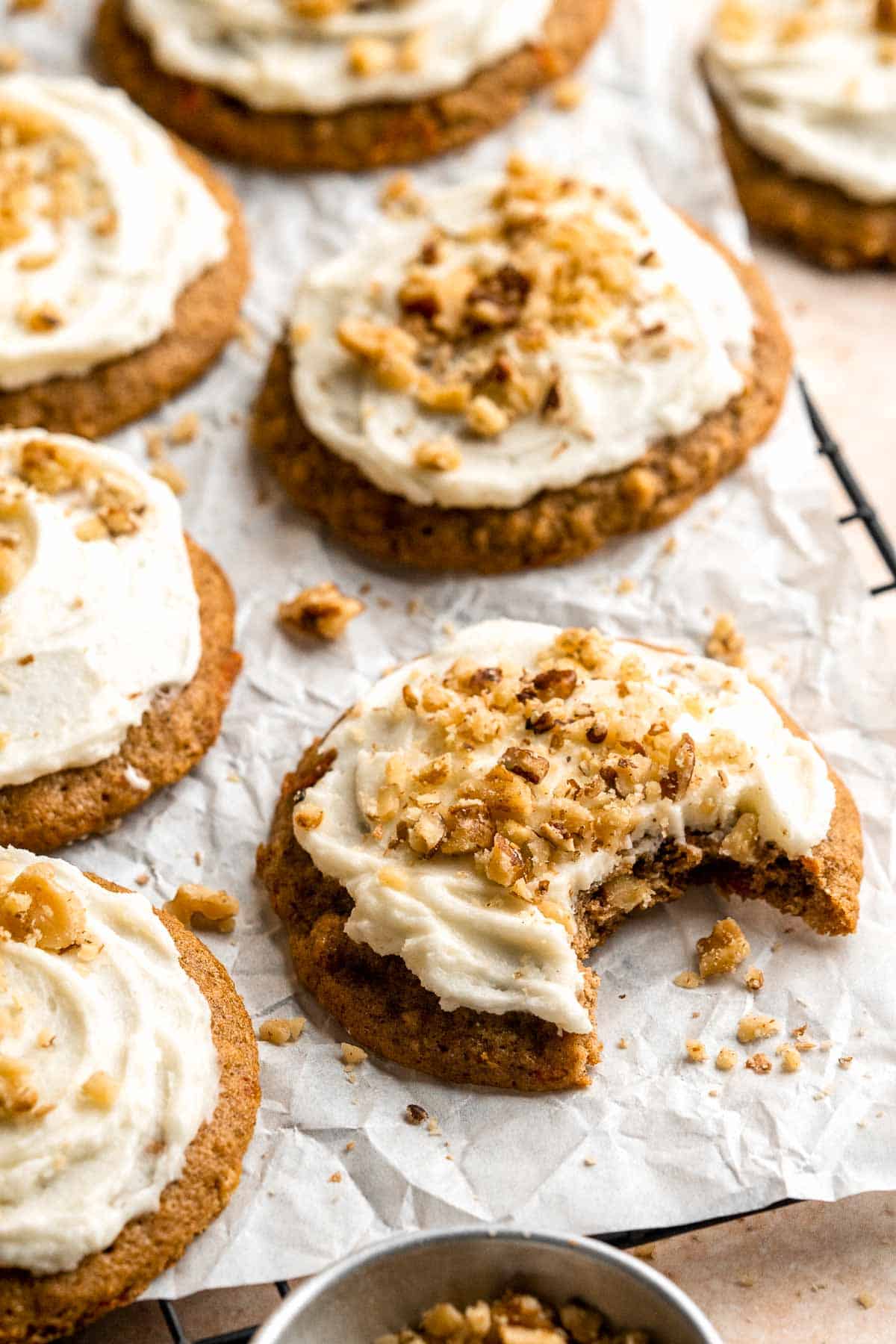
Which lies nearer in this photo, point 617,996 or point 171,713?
point 617,996

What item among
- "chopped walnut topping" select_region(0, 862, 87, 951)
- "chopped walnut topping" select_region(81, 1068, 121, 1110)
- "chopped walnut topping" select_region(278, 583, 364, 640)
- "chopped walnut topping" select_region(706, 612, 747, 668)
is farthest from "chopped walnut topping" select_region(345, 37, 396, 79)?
"chopped walnut topping" select_region(81, 1068, 121, 1110)

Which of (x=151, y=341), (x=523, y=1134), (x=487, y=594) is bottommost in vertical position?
(x=523, y=1134)

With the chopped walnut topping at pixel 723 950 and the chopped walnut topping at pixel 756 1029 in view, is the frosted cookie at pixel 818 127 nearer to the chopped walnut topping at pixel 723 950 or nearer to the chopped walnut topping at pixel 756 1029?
the chopped walnut topping at pixel 723 950

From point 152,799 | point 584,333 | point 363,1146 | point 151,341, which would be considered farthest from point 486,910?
point 151,341

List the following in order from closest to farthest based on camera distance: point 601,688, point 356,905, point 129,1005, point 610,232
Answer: point 129,1005
point 356,905
point 601,688
point 610,232

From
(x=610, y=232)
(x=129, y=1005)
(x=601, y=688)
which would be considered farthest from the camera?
(x=610, y=232)

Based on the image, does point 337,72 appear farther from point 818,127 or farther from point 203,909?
point 203,909

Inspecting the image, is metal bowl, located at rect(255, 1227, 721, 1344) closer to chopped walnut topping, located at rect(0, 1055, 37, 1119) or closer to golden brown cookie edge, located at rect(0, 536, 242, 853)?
chopped walnut topping, located at rect(0, 1055, 37, 1119)

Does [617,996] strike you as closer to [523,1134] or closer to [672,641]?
[523,1134]
